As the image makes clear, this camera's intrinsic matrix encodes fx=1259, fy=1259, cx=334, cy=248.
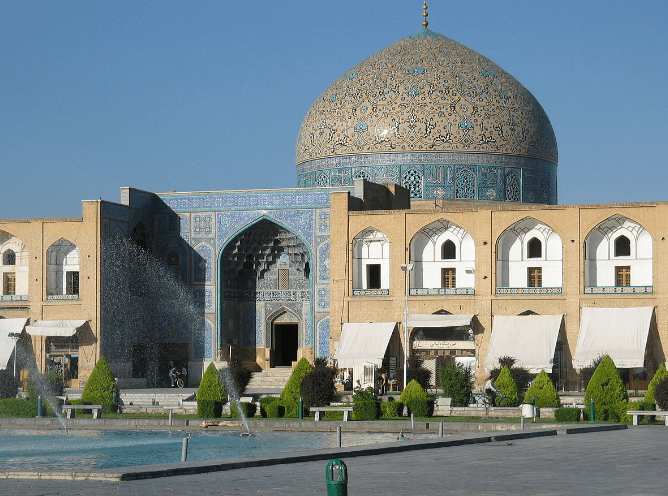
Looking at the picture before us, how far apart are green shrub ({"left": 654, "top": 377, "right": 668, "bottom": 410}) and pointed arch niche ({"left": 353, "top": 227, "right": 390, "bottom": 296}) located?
10.7 meters

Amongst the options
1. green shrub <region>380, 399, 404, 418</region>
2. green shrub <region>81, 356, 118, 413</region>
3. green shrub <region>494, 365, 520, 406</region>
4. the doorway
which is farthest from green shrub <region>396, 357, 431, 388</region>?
green shrub <region>81, 356, 118, 413</region>

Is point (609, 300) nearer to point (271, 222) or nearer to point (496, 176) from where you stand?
point (496, 176)

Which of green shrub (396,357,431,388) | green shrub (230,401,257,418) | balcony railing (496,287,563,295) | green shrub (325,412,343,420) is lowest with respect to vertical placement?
green shrub (325,412,343,420)

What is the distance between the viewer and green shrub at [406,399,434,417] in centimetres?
1959

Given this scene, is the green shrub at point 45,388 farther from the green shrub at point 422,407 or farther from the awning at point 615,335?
the awning at point 615,335

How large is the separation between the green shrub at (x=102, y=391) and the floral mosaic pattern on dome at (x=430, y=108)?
12.6m

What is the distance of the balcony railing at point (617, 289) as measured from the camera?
2793 centimetres

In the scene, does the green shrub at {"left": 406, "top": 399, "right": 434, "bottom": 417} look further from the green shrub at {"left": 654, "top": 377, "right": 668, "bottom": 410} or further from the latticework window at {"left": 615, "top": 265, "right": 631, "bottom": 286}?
the latticework window at {"left": 615, "top": 265, "right": 631, "bottom": 286}

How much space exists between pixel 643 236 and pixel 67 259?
1391cm

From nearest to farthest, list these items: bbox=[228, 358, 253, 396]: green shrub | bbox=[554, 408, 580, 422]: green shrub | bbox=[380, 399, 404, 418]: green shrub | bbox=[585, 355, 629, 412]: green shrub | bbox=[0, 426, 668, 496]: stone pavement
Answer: bbox=[0, 426, 668, 496]: stone pavement < bbox=[554, 408, 580, 422]: green shrub < bbox=[380, 399, 404, 418]: green shrub < bbox=[585, 355, 629, 412]: green shrub < bbox=[228, 358, 253, 396]: green shrub

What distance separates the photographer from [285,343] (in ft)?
108

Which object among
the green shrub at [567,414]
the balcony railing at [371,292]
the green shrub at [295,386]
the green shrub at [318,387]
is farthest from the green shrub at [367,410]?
the balcony railing at [371,292]

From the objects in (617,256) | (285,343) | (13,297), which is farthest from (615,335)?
(13,297)

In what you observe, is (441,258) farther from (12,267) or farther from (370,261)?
(12,267)
